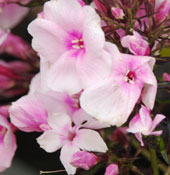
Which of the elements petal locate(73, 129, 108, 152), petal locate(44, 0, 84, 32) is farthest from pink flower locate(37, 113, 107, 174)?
petal locate(44, 0, 84, 32)

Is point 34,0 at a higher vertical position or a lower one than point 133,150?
higher

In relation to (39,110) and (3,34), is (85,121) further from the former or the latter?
(3,34)

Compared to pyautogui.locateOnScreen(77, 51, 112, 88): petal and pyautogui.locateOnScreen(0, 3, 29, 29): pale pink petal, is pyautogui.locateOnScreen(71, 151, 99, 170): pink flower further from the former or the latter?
pyautogui.locateOnScreen(0, 3, 29, 29): pale pink petal

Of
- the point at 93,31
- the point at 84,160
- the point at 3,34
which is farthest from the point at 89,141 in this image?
the point at 3,34

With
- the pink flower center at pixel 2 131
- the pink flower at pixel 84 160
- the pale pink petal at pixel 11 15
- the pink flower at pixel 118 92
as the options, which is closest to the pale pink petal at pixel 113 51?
the pink flower at pixel 118 92

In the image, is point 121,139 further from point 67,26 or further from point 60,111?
point 67,26

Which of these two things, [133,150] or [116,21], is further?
[133,150]

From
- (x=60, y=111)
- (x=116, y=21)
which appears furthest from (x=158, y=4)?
(x=60, y=111)
